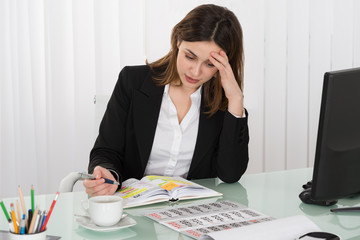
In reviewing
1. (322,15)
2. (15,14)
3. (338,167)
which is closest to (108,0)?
(15,14)

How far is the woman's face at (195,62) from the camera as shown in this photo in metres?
1.86

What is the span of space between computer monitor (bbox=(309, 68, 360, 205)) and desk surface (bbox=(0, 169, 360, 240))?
4.2 inches

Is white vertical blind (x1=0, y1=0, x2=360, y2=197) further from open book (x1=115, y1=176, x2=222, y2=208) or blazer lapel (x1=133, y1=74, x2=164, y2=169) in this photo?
open book (x1=115, y1=176, x2=222, y2=208)

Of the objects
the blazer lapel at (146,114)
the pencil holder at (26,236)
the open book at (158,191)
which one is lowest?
the open book at (158,191)

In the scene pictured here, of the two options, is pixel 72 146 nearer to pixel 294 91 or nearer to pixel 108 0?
pixel 108 0

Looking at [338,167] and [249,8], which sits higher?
[249,8]

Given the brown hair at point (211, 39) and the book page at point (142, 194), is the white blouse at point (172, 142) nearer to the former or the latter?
the brown hair at point (211, 39)

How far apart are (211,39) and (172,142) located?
0.44 meters

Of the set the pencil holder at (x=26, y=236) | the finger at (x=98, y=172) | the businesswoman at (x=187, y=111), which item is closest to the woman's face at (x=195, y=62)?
the businesswoman at (x=187, y=111)

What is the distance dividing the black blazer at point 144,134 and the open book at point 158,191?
26 cm

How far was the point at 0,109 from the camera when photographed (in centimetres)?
298

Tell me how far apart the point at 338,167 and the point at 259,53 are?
2.42 meters

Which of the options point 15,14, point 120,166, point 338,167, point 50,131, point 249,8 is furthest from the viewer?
point 249,8

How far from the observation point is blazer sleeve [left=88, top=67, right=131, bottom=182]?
75.5 inches
